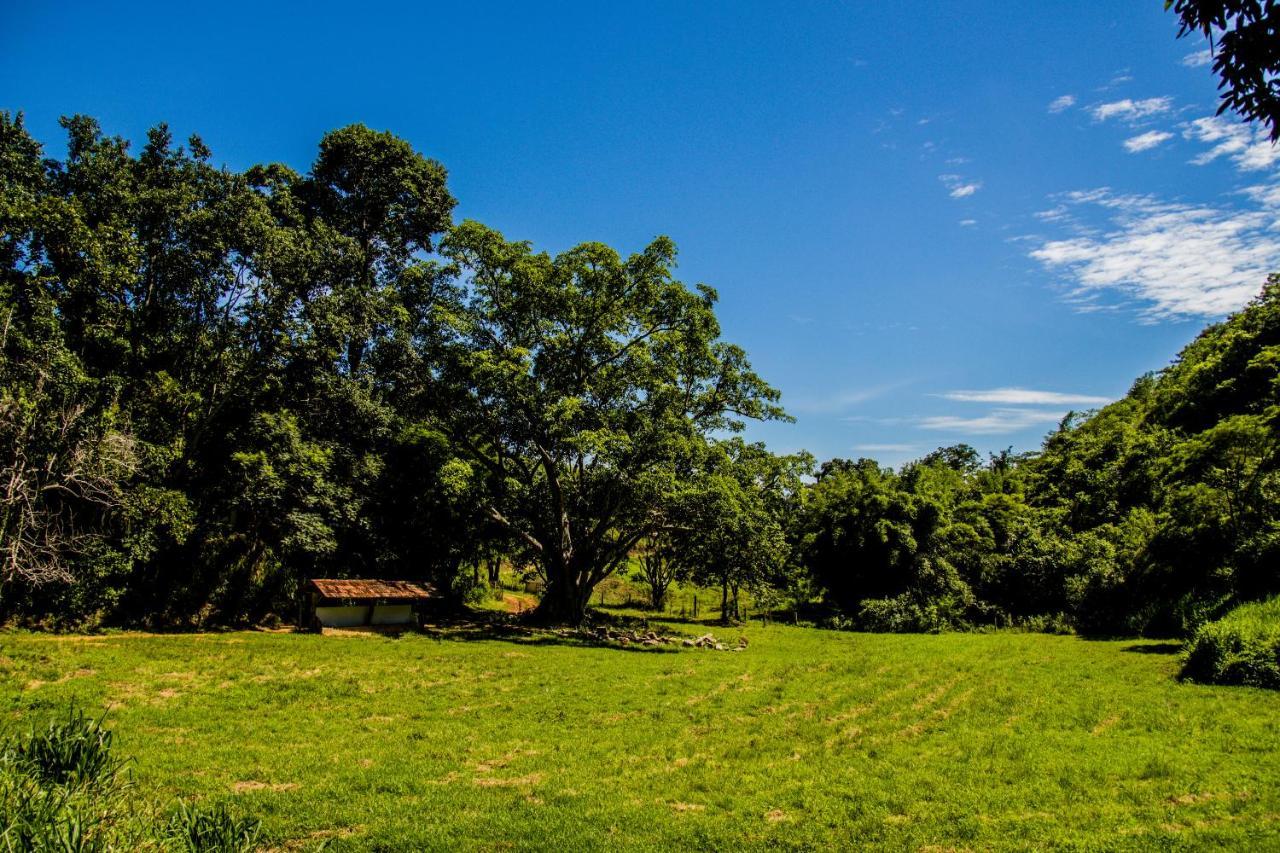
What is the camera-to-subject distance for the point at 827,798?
8.84m

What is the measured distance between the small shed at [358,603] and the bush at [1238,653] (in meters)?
28.1

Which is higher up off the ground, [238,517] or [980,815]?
[238,517]

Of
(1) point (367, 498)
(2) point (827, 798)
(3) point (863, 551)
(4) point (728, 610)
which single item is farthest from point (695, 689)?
(4) point (728, 610)

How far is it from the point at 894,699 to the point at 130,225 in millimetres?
30447

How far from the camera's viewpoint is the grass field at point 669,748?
309 inches

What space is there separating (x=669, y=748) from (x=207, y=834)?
7369 millimetres

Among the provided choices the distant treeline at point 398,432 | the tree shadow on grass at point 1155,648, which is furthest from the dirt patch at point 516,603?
the tree shadow on grass at point 1155,648

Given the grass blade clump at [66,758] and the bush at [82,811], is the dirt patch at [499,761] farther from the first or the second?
the grass blade clump at [66,758]

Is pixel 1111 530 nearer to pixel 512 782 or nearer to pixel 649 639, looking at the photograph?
pixel 649 639

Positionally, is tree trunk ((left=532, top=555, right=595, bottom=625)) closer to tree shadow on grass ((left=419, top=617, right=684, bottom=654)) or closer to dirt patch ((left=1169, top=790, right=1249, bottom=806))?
tree shadow on grass ((left=419, top=617, right=684, bottom=654))

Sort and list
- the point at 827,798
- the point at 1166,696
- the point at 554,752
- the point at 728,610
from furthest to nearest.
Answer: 1. the point at 728,610
2. the point at 1166,696
3. the point at 554,752
4. the point at 827,798

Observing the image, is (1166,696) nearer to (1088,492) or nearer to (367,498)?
(367,498)

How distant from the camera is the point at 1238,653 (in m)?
16.5

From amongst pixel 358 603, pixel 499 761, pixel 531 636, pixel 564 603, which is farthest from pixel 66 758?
pixel 564 603
